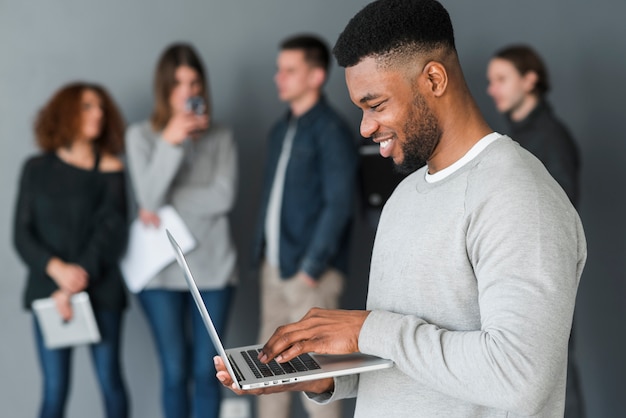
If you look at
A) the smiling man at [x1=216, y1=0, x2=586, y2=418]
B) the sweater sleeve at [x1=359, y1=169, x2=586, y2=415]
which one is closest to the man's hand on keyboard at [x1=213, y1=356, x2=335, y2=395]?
the smiling man at [x1=216, y1=0, x2=586, y2=418]

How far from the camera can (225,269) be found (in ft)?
8.89

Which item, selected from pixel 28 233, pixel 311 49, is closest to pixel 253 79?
pixel 311 49

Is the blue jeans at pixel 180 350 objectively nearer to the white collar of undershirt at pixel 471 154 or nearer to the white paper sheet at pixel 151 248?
the white paper sheet at pixel 151 248

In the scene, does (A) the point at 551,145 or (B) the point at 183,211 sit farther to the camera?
(B) the point at 183,211

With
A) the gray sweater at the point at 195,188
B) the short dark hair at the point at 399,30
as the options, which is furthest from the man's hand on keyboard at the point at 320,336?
the gray sweater at the point at 195,188

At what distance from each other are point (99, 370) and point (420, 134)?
2041 millimetres

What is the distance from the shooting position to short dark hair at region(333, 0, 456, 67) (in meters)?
0.96

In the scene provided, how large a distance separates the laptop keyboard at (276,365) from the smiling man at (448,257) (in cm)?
3

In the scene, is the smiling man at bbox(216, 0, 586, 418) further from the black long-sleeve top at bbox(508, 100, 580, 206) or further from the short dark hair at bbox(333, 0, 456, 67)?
the black long-sleeve top at bbox(508, 100, 580, 206)

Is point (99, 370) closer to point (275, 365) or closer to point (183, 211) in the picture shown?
point (183, 211)

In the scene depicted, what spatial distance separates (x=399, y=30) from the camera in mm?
960

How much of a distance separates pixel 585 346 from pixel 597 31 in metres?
1.35

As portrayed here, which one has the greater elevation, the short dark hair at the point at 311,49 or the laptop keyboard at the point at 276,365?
the short dark hair at the point at 311,49

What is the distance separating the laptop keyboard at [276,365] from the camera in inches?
41.4
